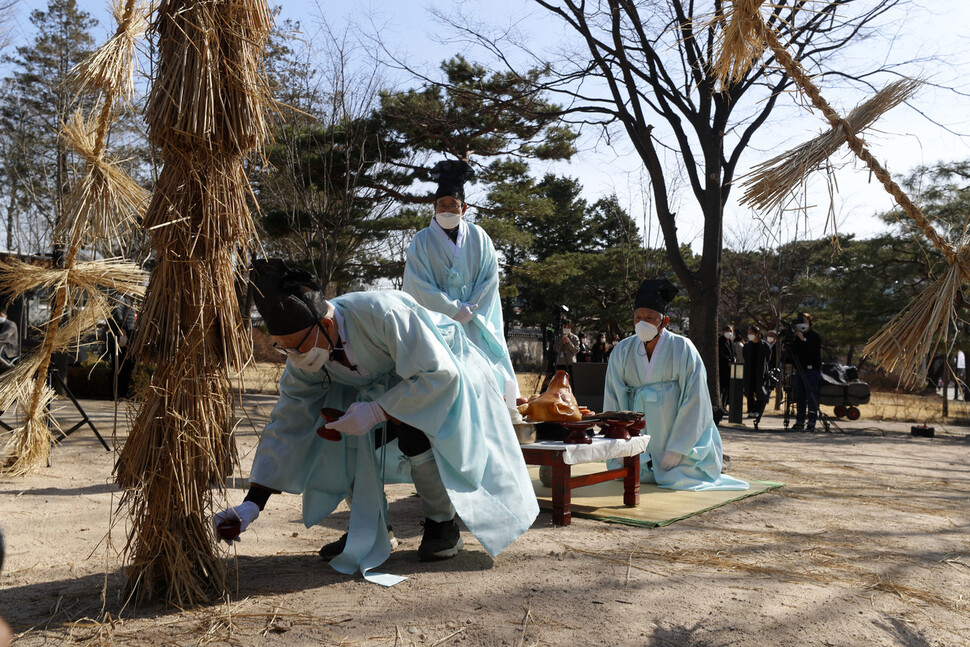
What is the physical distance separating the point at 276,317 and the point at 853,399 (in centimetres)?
1149

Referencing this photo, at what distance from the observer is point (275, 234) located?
1172 centimetres

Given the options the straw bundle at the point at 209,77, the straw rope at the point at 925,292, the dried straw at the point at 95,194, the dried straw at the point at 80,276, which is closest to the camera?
the straw rope at the point at 925,292

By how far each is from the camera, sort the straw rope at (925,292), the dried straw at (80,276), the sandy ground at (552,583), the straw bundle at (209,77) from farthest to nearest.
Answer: the dried straw at (80,276) < the straw bundle at (209,77) < the sandy ground at (552,583) < the straw rope at (925,292)

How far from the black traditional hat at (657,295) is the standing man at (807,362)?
5.77 m

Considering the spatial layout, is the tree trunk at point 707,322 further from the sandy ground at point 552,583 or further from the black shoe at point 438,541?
the black shoe at point 438,541

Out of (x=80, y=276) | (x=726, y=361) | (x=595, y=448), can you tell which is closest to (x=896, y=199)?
(x=595, y=448)

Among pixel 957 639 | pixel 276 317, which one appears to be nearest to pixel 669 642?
pixel 957 639

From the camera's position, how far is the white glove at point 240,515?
267cm

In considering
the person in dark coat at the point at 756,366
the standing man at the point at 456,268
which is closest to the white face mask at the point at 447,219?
the standing man at the point at 456,268

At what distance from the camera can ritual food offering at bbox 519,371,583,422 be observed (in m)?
4.49

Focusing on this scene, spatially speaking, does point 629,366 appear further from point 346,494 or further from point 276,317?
point 276,317

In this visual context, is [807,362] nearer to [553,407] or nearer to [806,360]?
[806,360]

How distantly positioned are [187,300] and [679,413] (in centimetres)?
384

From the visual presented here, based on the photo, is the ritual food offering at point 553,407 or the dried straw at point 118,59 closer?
the dried straw at point 118,59
